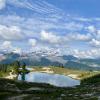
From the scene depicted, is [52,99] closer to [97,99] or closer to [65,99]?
[65,99]

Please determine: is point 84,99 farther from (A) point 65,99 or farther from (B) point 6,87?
(B) point 6,87

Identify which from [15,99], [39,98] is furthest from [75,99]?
[15,99]

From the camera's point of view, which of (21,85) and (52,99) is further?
(21,85)

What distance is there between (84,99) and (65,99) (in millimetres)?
4655

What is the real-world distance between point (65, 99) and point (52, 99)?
10.4ft

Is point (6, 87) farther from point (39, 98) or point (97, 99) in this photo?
point (97, 99)

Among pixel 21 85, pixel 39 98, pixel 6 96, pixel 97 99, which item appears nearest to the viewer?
pixel 97 99

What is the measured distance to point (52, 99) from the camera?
76688 mm

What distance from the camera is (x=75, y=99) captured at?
76250 millimetres

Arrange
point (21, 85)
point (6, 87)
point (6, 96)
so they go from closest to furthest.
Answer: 1. point (6, 96)
2. point (6, 87)
3. point (21, 85)

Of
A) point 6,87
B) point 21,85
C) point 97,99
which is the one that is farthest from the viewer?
point 21,85

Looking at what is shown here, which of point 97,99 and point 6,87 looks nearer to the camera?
point 97,99

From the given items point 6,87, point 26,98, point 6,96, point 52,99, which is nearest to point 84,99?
point 52,99

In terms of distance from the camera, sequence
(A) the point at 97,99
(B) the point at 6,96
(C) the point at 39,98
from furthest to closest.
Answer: (B) the point at 6,96, (C) the point at 39,98, (A) the point at 97,99
